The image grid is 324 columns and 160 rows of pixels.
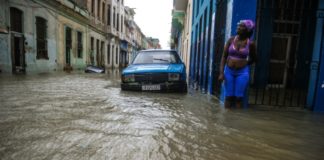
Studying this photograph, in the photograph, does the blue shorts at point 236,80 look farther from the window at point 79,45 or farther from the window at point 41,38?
the window at point 79,45

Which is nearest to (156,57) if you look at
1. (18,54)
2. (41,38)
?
(18,54)

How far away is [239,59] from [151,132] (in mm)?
2111

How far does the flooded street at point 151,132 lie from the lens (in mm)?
2227

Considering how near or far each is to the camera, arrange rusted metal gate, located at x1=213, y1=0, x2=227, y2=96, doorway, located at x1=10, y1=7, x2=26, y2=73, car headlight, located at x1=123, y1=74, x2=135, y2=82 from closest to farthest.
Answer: rusted metal gate, located at x1=213, y1=0, x2=227, y2=96 < car headlight, located at x1=123, y1=74, x2=135, y2=82 < doorway, located at x1=10, y1=7, x2=26, y2=73

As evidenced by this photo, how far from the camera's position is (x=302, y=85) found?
8.27m

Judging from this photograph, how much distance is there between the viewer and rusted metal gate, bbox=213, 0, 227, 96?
5.58 meters

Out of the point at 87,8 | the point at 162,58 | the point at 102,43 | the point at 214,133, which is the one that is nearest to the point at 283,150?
the point at 214,133

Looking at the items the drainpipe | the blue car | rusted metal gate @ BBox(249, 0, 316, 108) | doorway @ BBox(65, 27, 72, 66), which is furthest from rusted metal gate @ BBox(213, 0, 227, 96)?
doorway @ BBox(65, 27, 72, 66)

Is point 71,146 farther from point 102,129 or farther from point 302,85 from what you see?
point 302,85

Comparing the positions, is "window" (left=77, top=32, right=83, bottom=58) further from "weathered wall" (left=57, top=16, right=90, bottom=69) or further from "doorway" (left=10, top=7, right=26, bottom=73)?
"doorway" (left=10, top=7, right=26, bottom=73)

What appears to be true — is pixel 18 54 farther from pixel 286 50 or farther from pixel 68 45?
pixel 286 50

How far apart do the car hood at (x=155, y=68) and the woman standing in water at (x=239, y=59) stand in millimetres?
2113

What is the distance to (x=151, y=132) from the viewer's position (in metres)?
2.86

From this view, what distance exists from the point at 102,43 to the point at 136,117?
23.6 m
